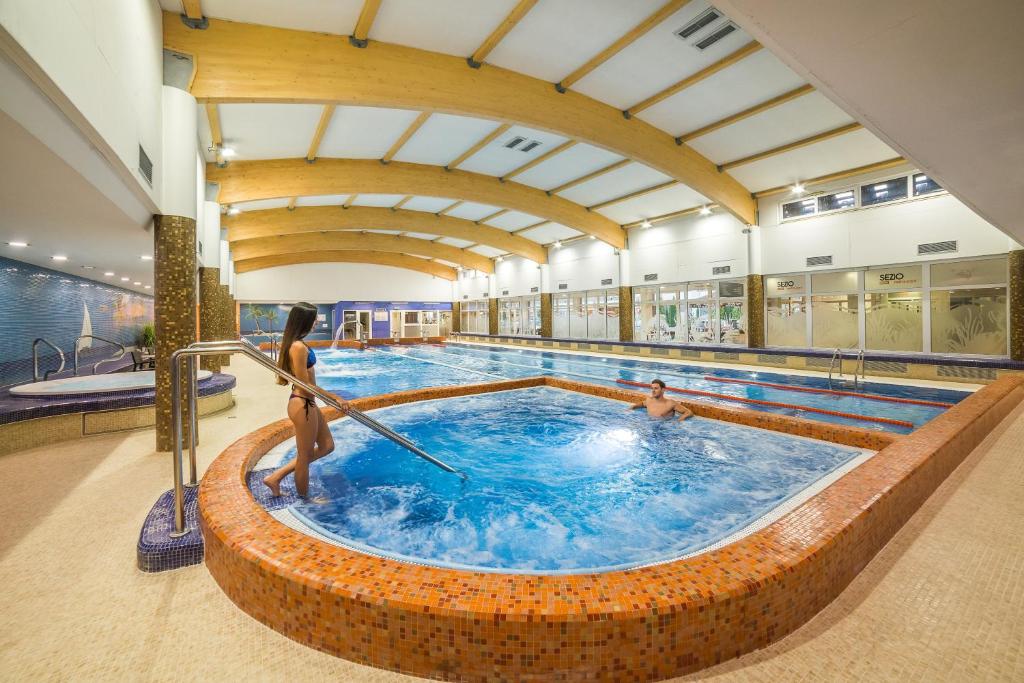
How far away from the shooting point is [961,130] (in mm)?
3482

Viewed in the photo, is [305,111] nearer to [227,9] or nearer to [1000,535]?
[227,9]

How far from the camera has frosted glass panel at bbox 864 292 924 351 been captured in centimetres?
962

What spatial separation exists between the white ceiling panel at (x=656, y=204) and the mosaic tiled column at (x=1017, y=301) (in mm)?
6170

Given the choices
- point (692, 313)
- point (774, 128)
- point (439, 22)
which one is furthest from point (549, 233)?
point (439, 22)

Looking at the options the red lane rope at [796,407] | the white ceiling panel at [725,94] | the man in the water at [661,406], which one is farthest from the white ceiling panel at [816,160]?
the man in the water at [661,406]

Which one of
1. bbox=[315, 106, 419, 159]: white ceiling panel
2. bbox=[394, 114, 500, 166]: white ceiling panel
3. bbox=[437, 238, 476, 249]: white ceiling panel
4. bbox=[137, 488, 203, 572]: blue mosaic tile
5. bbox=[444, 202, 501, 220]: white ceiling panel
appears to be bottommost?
bbox=[137, 488, 203, 572]: blue mosaic tile

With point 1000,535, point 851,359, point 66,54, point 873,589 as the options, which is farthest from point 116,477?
point 851,359

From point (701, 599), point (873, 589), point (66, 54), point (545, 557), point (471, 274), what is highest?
point (471, 274)

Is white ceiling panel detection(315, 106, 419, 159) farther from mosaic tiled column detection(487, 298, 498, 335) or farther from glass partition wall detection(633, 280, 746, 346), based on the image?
mosaic tiled column detection(487, 298, 498, 335)

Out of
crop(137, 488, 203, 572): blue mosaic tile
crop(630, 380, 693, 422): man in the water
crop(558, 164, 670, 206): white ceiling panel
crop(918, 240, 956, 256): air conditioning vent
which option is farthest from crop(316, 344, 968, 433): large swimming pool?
crop(137, 488, 203, 572): blue mosaic tile

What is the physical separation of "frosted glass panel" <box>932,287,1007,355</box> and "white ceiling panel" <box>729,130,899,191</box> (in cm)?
330

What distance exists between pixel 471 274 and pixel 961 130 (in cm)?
2239

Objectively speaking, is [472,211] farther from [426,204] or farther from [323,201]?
[323,201]

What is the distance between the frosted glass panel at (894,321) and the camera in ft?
31.6
